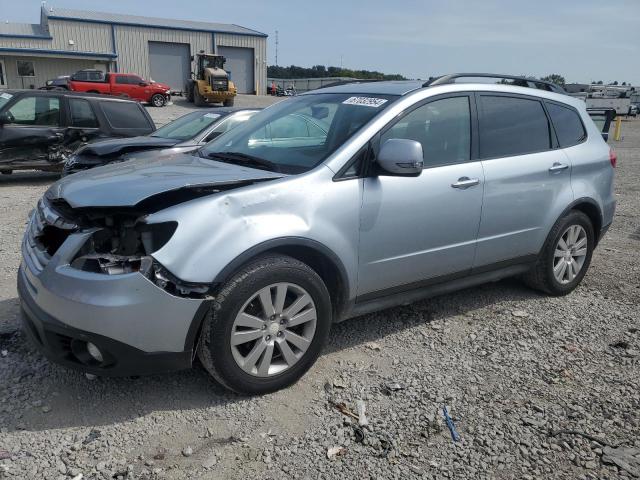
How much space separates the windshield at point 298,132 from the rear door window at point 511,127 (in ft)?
2.81

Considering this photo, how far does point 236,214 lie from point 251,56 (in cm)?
4607

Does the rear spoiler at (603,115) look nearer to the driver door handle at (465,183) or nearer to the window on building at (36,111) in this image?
the driver door handle at (465,183)

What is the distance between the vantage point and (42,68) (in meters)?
38.4

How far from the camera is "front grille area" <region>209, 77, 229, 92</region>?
1229 inches

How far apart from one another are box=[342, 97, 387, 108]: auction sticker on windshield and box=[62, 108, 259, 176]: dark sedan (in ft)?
12.3

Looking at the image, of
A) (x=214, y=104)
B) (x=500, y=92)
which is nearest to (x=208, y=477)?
(x=500, y=92)

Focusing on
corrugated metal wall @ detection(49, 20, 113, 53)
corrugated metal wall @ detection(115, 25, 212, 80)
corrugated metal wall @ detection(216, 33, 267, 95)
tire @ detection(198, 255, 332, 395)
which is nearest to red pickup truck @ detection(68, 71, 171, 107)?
corrugated metal wall @ detection(115, 25, 212, 80)

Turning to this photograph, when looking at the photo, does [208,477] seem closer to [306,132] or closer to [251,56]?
[306,132]

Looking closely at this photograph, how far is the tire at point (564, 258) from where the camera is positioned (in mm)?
4488

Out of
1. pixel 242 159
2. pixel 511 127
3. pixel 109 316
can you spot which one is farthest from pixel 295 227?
pixel 511 127

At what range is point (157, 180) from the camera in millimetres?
2967

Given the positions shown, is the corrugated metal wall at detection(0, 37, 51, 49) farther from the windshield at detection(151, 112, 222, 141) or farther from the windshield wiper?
the windshield wiper

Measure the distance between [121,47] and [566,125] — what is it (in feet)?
138

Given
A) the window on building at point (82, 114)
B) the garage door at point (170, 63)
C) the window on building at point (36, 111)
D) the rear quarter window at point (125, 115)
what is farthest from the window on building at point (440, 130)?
the garage door at point (170, 63)
